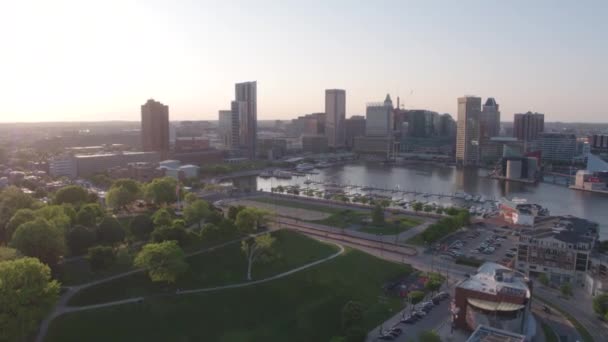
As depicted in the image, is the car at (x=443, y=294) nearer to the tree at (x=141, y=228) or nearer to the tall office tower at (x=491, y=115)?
the tree at (x=141, y=228)

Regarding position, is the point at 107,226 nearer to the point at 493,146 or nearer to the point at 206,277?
the point at 206,277

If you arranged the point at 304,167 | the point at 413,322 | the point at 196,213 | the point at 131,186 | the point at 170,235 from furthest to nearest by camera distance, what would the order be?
the point at 304,167 < the point at 131,186 < the point at 196,213 < the point at 170,235 < the point at 413,322

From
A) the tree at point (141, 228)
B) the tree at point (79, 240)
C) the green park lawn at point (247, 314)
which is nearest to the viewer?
the green park lawn at point (247, 314)

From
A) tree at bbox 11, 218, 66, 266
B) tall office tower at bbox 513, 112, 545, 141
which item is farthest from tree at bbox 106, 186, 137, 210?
tall office tower at bbox 513, 112, 545, 141

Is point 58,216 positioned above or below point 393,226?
above

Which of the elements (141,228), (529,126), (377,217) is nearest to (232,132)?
(377,217)

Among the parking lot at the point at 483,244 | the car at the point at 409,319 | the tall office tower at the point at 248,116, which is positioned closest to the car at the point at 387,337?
the car at the point at 409,319

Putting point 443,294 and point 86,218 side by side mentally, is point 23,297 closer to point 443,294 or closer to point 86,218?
point 86,218

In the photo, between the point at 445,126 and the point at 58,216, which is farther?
the point at 445,126
